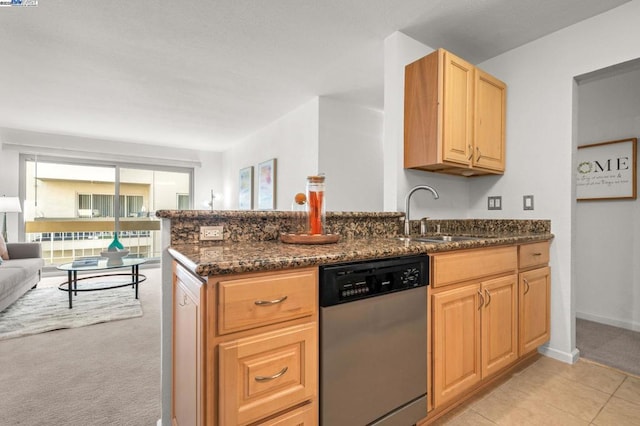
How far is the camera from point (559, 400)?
172cm

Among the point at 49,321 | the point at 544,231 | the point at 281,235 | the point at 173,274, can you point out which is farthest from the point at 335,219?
the point at 49,321

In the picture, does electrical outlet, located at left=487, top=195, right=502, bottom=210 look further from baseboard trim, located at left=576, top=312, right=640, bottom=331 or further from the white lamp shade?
the white lamp shade

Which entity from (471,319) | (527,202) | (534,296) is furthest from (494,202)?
(471,319)

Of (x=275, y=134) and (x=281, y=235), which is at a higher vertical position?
(x=275, y=134)

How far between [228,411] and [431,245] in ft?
3.43

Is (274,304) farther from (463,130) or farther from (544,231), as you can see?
(544,231)

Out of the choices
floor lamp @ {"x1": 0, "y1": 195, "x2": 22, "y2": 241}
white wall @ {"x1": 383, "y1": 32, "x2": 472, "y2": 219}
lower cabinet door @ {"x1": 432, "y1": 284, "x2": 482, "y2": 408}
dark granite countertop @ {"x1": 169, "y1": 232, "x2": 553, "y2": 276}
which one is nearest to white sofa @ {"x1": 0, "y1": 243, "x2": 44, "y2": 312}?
floor lamp @ {"x1": 0, "y1": 195, "x2": 22, "y2": 241}

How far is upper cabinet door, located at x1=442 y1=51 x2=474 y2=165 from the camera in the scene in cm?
206

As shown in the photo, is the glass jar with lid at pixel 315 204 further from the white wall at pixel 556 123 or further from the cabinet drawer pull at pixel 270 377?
the white wall at pixel 556 123

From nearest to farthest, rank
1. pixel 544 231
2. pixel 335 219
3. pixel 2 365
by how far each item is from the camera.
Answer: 1. pixel 335 219
2. pixel 2 365
3. pixel 544 231

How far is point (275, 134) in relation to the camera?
461 cm

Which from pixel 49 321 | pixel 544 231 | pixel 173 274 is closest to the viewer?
pixel 173 274

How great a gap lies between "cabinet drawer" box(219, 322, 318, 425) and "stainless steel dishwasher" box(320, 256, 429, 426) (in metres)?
0.07

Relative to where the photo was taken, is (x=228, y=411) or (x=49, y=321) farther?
(x=49, y=321)
